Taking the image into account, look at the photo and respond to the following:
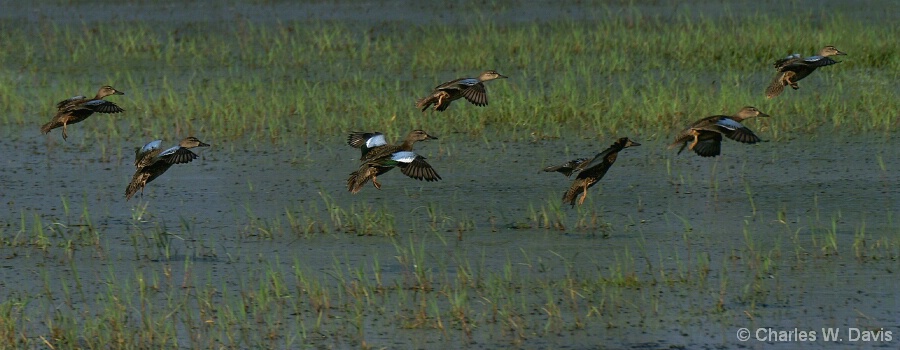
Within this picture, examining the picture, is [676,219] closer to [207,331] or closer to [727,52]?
[207,331]

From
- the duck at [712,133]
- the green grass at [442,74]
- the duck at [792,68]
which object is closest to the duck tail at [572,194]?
the duck at [712,133]

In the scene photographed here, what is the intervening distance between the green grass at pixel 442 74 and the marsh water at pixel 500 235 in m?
0.42

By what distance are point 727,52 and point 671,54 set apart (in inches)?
21.2

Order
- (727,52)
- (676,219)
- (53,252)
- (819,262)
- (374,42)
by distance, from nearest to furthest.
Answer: (819,262)
(53,252)
(676,219)
(727,52)
(374,42)

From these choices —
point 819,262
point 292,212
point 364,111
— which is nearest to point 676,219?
point 819,262

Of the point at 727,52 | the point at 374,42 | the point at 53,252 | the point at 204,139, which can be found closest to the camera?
the point at 53,252

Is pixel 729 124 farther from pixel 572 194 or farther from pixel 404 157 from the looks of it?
pixel 404 157

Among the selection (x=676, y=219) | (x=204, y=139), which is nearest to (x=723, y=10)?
(x=204, y=139)

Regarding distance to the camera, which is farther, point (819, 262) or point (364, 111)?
point (364, 111)

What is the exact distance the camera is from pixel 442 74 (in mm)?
13695

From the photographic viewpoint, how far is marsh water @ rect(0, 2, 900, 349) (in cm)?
640

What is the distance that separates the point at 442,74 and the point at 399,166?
585cm

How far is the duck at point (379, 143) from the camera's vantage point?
26.8 feet

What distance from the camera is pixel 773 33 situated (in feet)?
47.3
